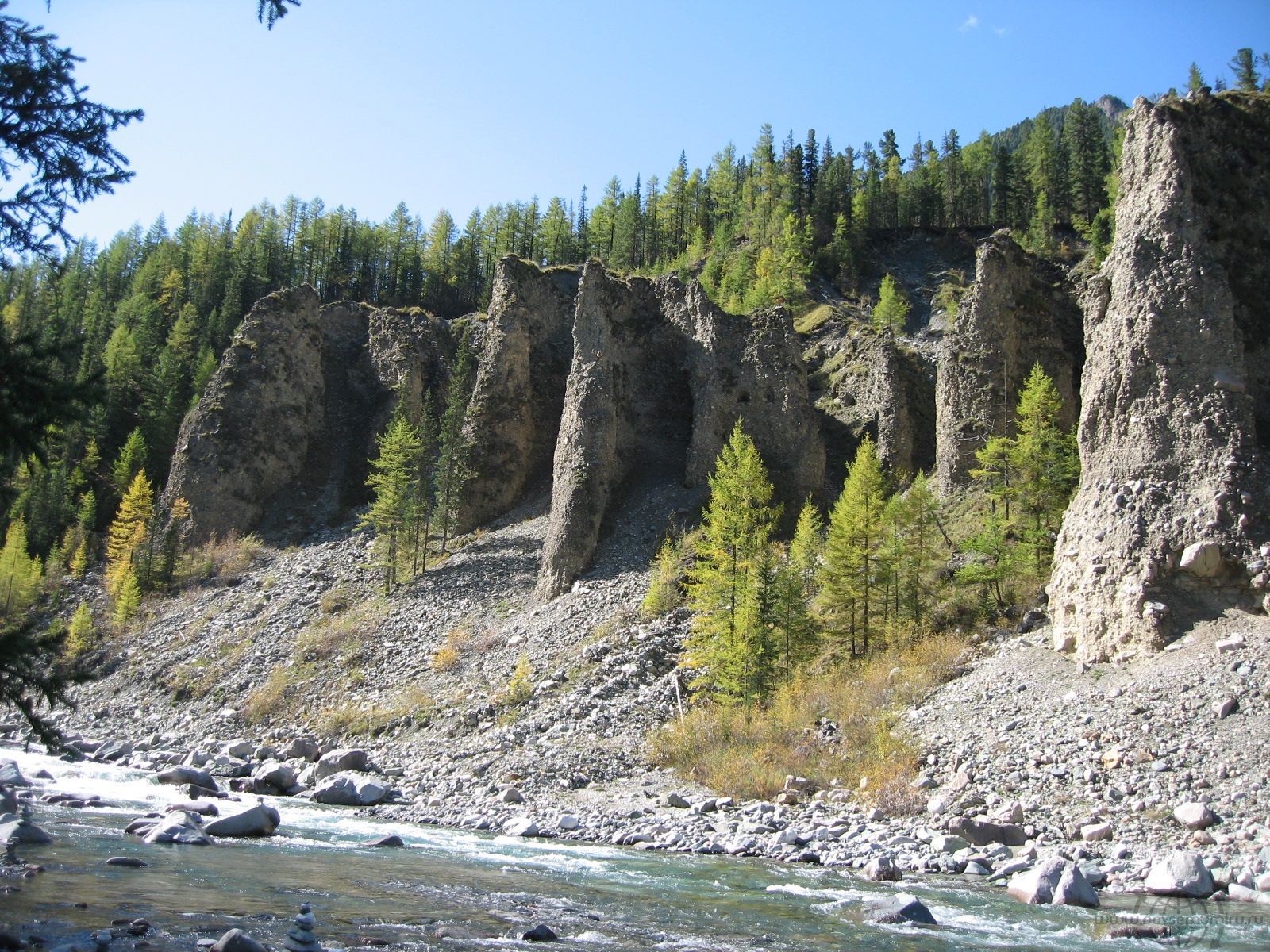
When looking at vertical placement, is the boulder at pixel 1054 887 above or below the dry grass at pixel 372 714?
above

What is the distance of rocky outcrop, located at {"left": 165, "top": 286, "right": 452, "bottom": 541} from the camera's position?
63.1m

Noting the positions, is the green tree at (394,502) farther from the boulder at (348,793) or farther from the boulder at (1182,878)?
the boulder at (1182,878)

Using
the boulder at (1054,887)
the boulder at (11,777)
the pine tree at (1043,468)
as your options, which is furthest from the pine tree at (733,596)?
the boulder at (11,777)

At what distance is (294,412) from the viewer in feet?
222

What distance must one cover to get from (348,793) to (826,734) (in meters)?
15.4

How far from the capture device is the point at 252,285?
10412cm

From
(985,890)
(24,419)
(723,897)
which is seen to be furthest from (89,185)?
(985,890)

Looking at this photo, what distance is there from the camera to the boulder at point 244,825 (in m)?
20.8

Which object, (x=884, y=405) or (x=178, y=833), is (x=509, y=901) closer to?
(x=178, y=833)

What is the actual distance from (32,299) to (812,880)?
122844 millimetres

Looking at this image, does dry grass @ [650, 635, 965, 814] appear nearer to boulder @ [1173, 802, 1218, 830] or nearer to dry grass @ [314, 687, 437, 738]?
boulder @ [1173, 802, 1218, 830]

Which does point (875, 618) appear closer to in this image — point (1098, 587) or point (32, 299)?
point (1098, 587)

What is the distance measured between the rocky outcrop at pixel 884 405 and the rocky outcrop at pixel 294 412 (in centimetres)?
3174

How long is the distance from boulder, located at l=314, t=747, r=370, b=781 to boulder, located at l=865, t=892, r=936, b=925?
2194 cm
